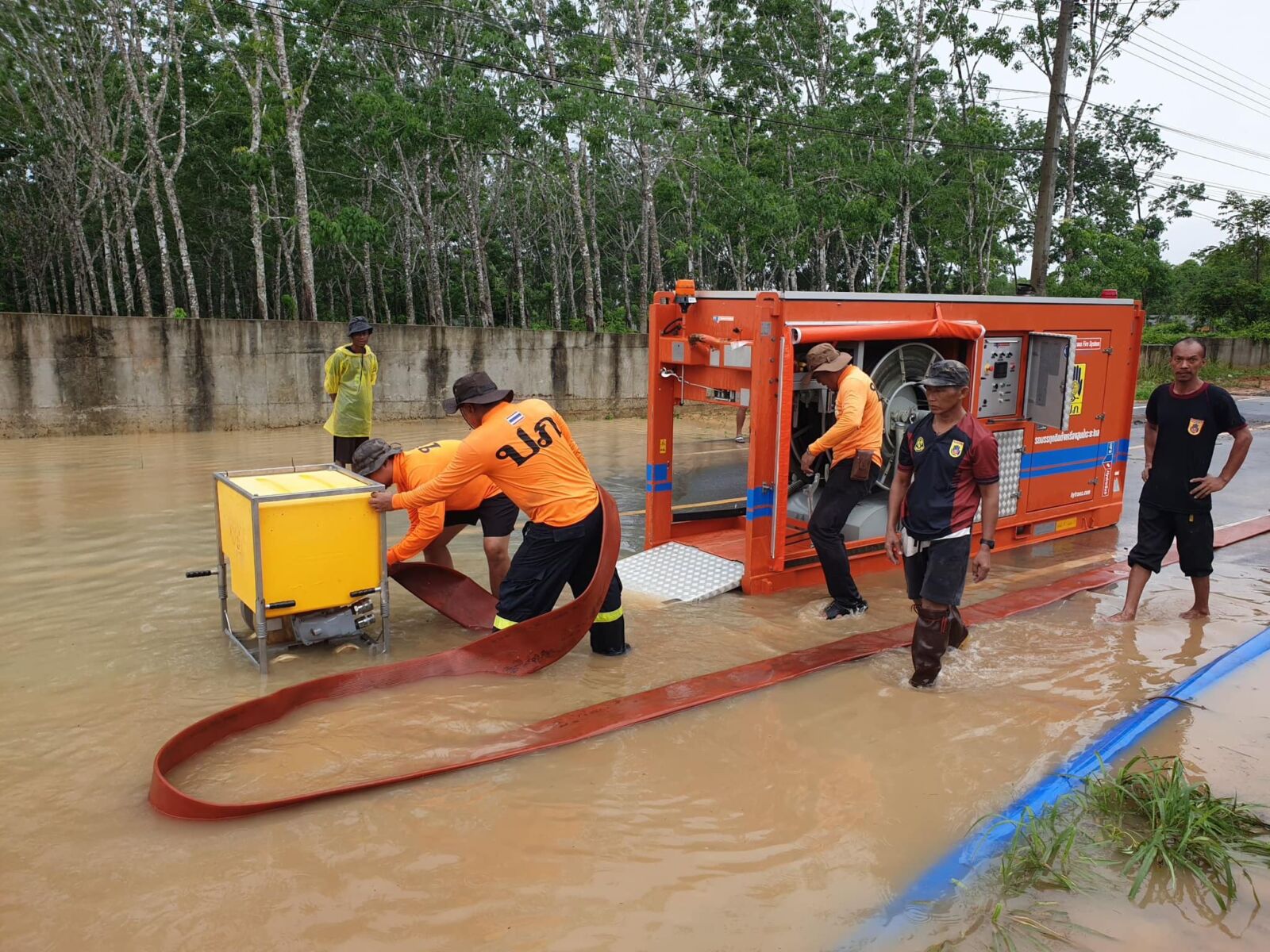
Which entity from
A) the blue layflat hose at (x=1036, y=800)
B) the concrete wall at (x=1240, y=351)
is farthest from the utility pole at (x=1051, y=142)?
the concrete wall at (x=1240, y=351)

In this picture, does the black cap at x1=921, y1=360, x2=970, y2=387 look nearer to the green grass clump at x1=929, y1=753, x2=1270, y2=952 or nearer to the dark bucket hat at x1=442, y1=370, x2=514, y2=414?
the green grass clump at x1=929, y1=753, x2=1270, y2=952

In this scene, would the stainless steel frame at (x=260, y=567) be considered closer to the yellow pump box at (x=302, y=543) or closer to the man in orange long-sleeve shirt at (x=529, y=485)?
the yellow pump box at (x=302, y=543)

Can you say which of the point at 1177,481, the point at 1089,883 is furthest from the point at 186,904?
the point at 1177,481

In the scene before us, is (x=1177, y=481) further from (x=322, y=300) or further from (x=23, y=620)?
(x=322, y=300)

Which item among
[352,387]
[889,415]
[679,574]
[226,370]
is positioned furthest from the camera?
[226,370]

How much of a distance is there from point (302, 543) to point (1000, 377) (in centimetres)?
572

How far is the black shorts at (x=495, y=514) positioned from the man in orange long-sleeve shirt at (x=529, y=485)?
648 mm

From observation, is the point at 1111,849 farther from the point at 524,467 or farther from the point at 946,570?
the point at 524,467

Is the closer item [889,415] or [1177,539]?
[1177,539]

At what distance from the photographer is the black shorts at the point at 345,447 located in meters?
8.83

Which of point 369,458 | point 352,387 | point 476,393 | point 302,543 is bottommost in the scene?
point 302,543

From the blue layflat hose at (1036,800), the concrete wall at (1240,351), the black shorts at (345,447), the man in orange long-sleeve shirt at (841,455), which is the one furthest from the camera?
the concrete wall at (1240,351)

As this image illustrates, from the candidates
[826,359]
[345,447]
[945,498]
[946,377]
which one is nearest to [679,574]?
[826,359]

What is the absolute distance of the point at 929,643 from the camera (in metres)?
5.00
